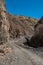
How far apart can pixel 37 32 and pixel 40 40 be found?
417 cm

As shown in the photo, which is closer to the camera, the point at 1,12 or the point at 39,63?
the point at 39,63

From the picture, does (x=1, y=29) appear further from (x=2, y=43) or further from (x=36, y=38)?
→ (x=36, y=38)

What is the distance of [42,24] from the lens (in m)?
52.3

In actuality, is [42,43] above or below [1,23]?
below

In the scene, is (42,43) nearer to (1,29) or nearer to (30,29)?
(1,29)

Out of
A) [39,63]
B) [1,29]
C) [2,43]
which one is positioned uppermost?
[1,29]

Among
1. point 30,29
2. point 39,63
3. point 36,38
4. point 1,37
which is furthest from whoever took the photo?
point 30,29

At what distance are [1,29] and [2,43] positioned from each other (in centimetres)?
262

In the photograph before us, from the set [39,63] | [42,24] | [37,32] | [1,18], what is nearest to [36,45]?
[37,32]

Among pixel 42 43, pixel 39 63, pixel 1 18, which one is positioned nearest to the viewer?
pixel 39 63

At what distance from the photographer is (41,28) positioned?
4972cm

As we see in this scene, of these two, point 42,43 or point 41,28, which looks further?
point 41,28

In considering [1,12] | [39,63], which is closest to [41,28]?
[1,12]

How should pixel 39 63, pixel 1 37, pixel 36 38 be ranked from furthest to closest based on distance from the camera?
1. pixel 36 38
2. pixel 1 37
3. pixel 39 63
